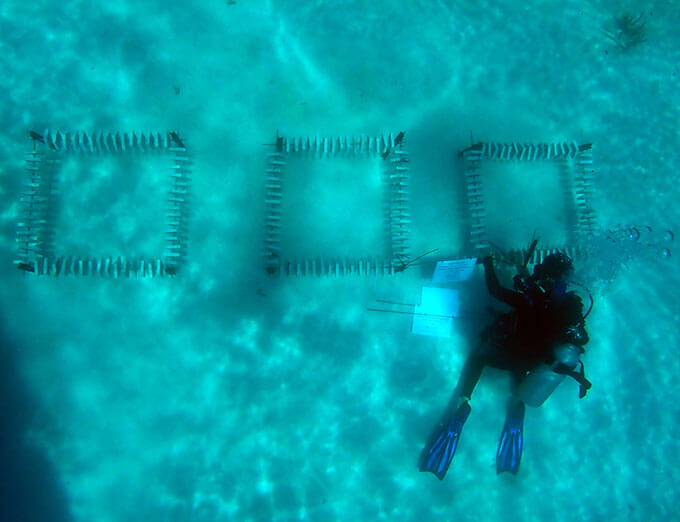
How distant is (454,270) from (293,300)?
2516 millimetres

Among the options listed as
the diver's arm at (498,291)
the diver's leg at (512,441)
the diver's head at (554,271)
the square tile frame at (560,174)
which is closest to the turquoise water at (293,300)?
the diver's leg at (512,441)

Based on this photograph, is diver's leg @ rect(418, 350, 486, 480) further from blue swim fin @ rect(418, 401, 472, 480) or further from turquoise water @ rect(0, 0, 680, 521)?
turquoise water @ rect(0, 0, 680, 521)

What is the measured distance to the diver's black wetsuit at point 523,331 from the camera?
5.18m

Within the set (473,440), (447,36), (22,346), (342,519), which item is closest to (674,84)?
(447,36)

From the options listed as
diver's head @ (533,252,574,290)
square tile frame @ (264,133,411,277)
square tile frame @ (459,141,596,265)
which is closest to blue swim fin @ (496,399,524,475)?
diver's head @ (533,252,574,290)

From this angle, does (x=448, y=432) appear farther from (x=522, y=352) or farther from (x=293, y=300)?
(x=293, y=300)

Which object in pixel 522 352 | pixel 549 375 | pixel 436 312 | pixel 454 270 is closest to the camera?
pixel 549 375

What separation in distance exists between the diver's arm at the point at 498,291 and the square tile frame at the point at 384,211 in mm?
1220

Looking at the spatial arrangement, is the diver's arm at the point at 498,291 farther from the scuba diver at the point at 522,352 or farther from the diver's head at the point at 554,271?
the diver's head at the point at 554,271

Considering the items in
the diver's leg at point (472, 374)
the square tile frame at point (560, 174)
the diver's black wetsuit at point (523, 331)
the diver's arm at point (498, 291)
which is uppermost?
the square tile frame at point (560, 174)

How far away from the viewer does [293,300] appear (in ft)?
20.7

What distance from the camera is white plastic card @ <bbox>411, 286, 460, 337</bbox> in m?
6.50

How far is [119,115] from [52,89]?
1.08 meters

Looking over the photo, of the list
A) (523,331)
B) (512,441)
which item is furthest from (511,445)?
(523,331)
